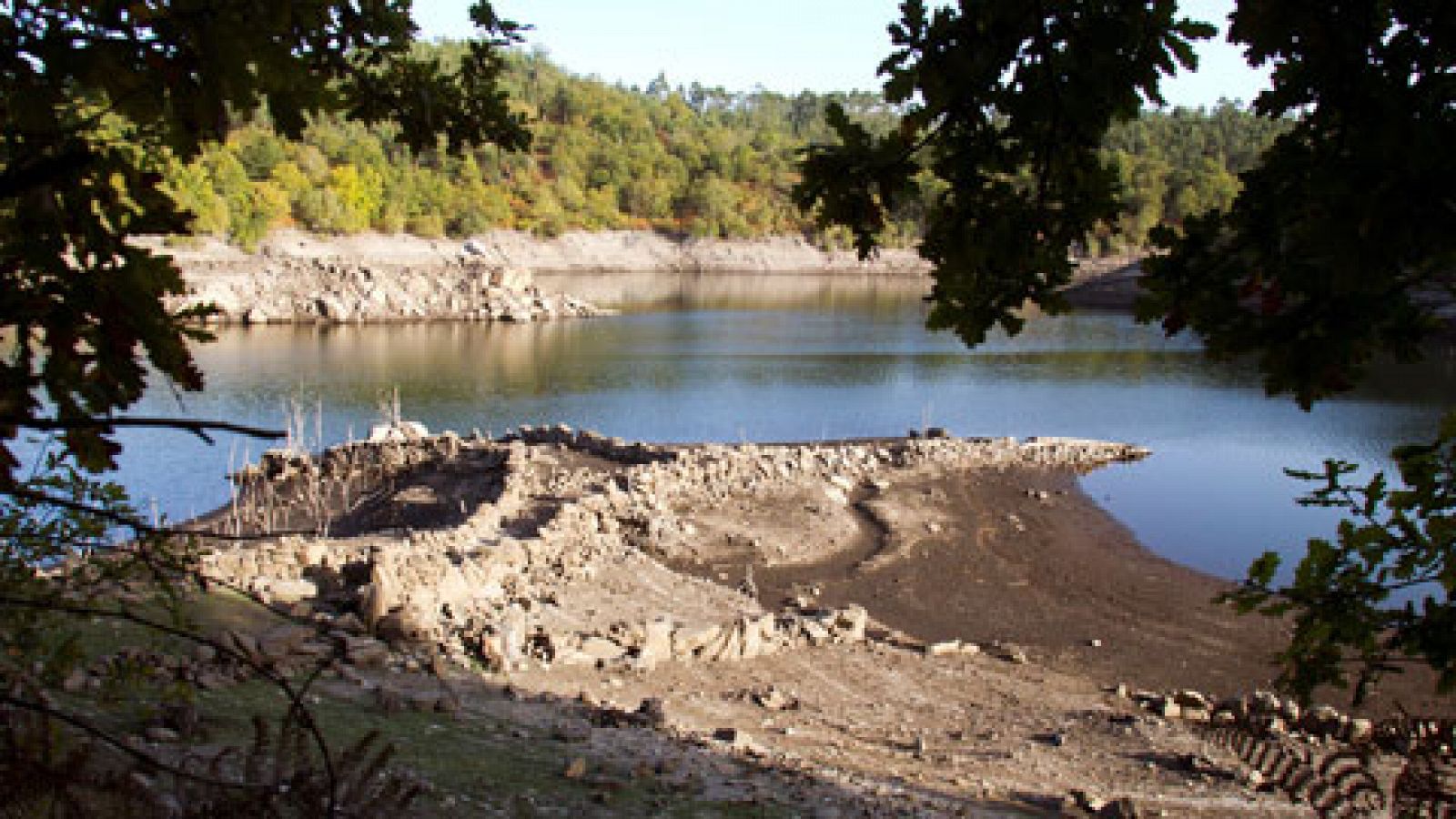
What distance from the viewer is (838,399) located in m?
35.1

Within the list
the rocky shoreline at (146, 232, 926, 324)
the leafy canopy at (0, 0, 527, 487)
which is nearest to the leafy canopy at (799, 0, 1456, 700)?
the leafy canopy at (0, 0, 527, 487)

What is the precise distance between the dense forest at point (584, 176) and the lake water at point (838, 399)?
1508 cm

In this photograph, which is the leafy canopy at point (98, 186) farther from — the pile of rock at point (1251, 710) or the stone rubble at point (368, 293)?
the stone rubble at point (368, 293)

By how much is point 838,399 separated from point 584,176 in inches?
3420

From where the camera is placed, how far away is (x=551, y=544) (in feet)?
46.8

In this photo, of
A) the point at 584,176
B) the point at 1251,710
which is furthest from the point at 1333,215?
the point at 584,176

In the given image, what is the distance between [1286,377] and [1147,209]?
316 feet

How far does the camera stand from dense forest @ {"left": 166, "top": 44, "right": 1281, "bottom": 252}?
78.2 meters

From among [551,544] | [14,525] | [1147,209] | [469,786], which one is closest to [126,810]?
[14,525]

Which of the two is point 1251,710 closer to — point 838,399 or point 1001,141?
point 1001,141

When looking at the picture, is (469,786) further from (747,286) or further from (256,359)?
(747,286)

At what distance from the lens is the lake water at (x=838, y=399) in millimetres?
23781

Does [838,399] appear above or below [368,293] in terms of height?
below

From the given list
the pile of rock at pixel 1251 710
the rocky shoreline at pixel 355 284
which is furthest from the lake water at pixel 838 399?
the pile of rock at pixel 1251 710
